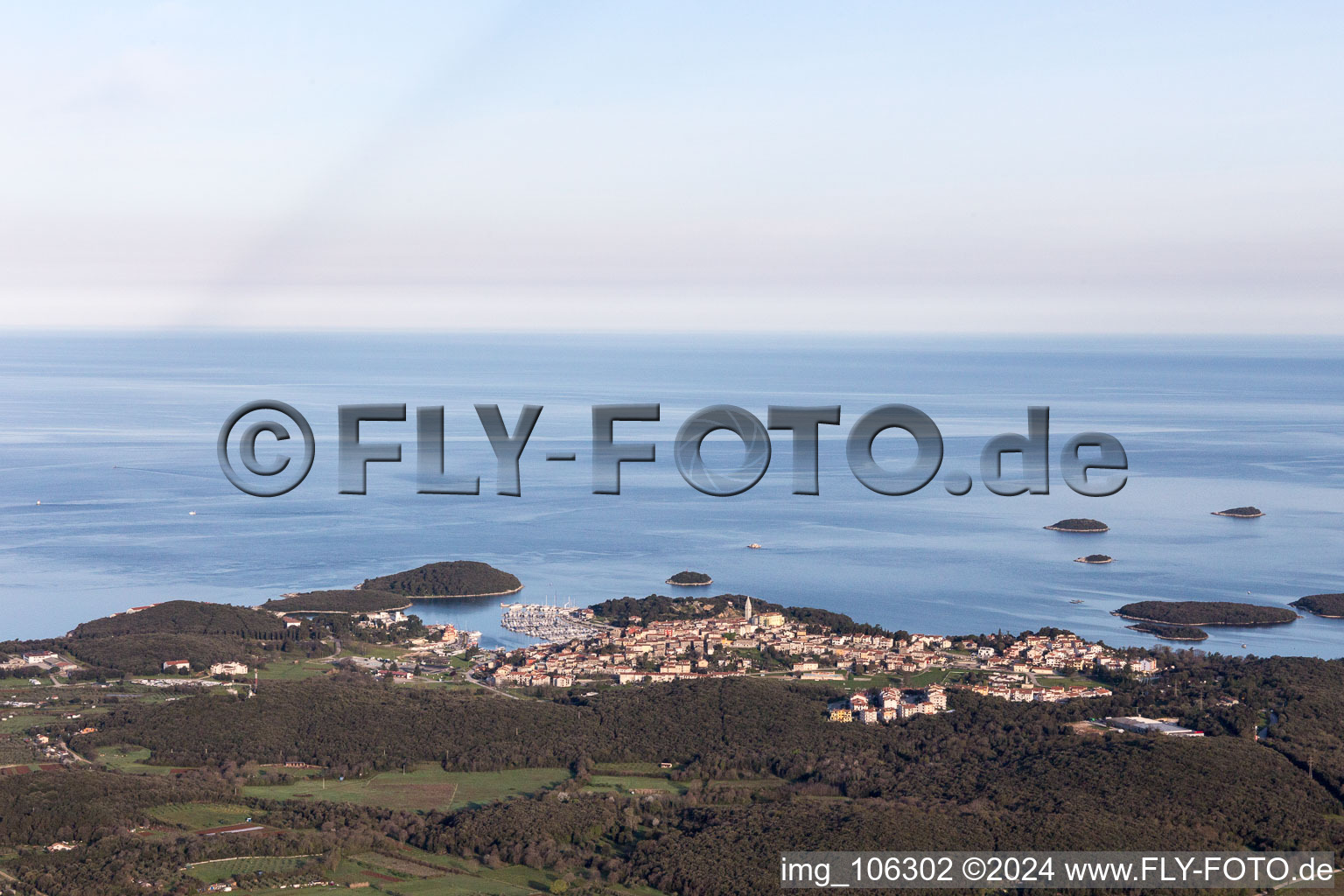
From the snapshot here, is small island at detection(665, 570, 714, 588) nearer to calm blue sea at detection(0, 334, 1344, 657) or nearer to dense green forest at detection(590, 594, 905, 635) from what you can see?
calm blue sea at detection(0, 334, 1344, 657)

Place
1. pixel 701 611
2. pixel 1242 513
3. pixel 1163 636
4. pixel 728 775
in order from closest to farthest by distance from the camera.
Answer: pixel 728 775
pixel 1163 636
pixel 701 611
pixel 1242 513

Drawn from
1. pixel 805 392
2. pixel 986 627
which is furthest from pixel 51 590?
pixel 805 392

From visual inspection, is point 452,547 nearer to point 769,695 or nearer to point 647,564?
point 647,564

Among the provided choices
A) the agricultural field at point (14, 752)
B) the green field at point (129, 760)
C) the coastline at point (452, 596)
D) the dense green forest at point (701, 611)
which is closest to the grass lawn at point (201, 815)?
the green field at point (129, 760)

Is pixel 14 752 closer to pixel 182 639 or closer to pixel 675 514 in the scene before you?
pixel 182 639

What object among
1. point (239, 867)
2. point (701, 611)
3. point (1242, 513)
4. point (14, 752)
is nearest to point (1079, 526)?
point (1242, 513)

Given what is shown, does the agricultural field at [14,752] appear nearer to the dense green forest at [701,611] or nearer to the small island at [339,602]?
the small island at [339,602]

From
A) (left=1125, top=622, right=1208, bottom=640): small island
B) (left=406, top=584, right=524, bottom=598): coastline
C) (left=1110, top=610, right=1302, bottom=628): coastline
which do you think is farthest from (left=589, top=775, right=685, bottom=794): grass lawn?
(left=1110, top=610, right=1302, bottom=628): coastline
